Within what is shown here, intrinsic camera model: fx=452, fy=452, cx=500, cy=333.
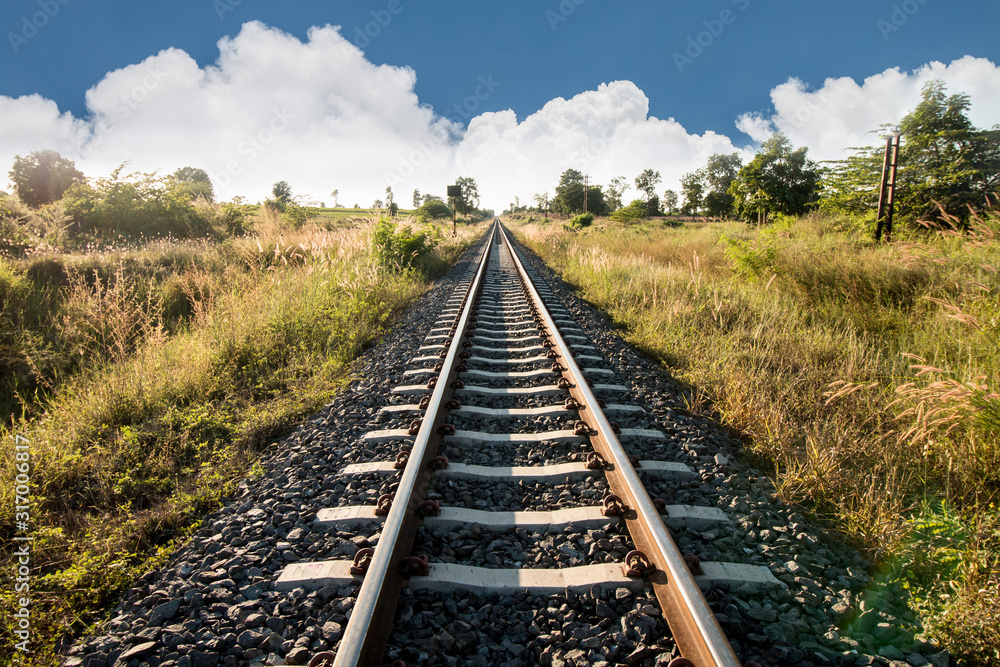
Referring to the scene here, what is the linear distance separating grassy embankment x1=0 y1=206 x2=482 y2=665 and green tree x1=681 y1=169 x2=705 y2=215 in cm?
7919

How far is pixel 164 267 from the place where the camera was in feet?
30.5

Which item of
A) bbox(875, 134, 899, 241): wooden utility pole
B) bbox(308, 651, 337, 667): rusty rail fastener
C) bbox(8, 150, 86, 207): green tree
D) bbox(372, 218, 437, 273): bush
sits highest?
bbox(8, 150, 86, 207): green tree

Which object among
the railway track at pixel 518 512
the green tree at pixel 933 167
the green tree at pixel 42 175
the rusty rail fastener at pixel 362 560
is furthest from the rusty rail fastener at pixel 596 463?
the green tree at pixel 42 175

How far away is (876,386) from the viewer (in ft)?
12.2

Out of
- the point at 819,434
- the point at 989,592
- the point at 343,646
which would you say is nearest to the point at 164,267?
the point at 343,646

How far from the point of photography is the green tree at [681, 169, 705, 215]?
76.5 meters

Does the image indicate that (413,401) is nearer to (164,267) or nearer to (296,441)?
(296,441)

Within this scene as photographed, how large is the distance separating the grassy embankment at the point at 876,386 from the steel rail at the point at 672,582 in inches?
36.4

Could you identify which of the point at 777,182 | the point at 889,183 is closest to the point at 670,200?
the point at 777,182

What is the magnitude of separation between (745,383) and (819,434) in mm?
841

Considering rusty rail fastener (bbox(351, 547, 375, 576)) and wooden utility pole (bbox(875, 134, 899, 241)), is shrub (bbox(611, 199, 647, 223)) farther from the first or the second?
→ rusty rail fastener (bbox(351, 547, 375, 576))

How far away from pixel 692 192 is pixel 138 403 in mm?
86005

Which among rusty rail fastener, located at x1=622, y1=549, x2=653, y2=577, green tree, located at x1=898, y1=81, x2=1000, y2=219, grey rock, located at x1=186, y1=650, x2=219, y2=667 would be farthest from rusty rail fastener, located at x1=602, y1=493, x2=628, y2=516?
green tree, located at x1=898, y1=81, x2=1000, y2=219

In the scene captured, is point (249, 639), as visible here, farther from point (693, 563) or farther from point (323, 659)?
point (693, 563)
